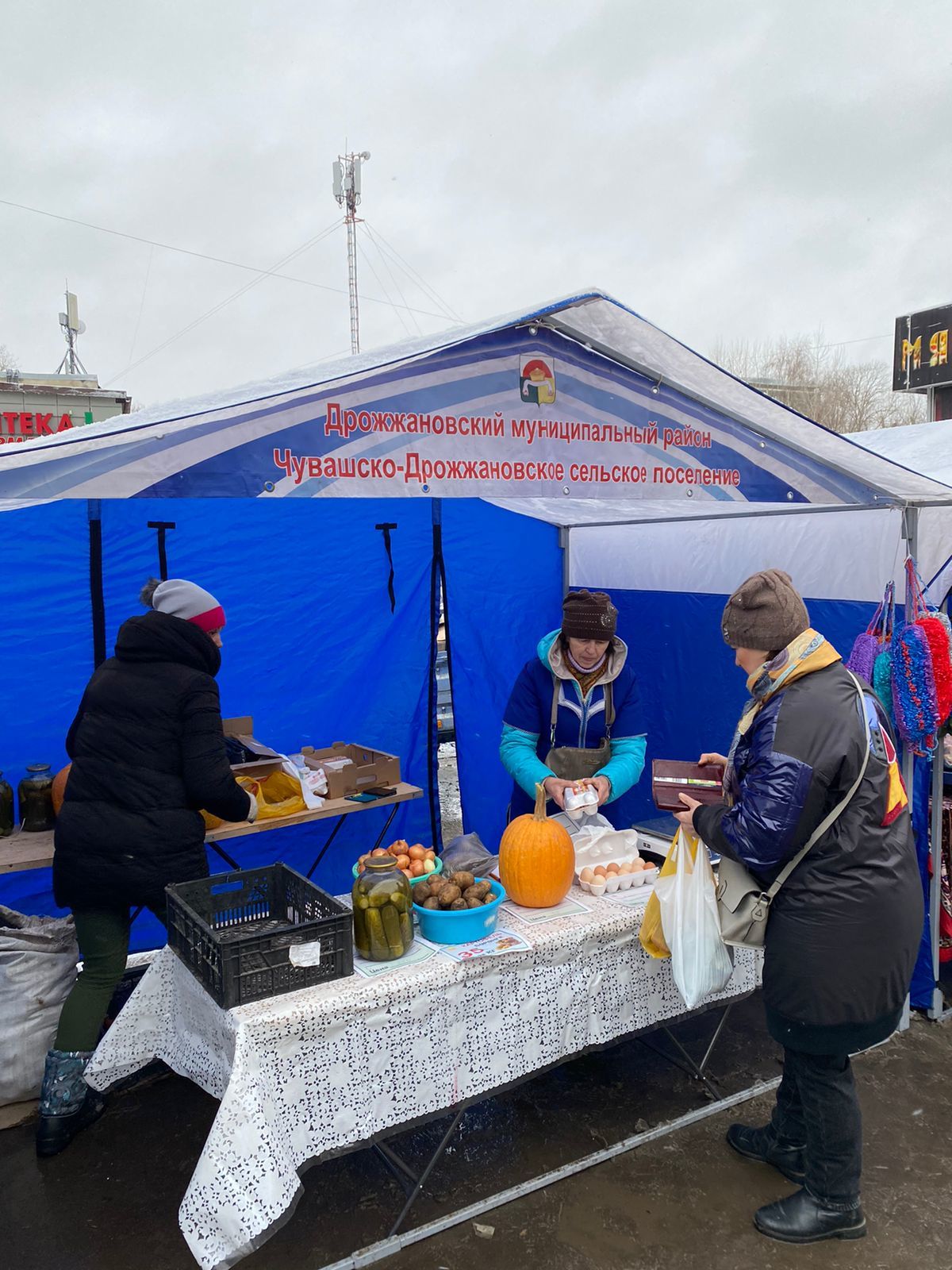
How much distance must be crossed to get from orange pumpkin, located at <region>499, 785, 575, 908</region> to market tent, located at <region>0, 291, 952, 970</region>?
1115mm

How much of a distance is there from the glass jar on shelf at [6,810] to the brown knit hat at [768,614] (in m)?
3.20

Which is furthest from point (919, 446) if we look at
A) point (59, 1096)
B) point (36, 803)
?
point (59, 1096)

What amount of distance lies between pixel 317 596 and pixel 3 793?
6.18ft

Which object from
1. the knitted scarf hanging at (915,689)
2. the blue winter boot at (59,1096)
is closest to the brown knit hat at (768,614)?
the knitted scarf hanging at (915,689)

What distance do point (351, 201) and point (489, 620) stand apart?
61.7 feet

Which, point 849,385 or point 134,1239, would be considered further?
point 849,385

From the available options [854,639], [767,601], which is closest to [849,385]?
[854,639]

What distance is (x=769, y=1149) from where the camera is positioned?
2.91 meters

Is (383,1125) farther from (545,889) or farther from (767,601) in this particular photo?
(767,601)

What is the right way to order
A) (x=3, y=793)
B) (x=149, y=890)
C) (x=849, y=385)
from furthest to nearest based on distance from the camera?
(x=849, y=385) → (x=3, y=793) → (x=149, y=890)

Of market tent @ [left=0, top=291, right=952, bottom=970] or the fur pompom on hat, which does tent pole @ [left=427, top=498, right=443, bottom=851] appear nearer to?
market tent @ [left=0, top=291, right=952, bottom=970]

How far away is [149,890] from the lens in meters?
2.96

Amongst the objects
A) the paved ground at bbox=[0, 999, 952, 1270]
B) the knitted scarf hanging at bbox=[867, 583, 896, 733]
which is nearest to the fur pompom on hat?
the paved ground at bbox=[0, 999, 952, 1270]

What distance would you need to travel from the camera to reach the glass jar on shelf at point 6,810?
3770 millimetres
